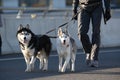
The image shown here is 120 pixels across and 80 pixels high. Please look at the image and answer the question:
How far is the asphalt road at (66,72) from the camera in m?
12.1

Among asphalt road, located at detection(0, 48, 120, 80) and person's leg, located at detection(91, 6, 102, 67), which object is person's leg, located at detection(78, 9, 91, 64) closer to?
person's leg, located at detection(91, 6, 102, 67)

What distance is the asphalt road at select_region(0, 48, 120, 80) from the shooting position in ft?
39.8

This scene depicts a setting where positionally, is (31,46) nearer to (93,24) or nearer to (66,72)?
(66,72)

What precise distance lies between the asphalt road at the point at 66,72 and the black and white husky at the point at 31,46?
A: 269 millimetres

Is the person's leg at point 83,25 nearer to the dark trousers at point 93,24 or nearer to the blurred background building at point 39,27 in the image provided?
the dark trousers at point 93,24

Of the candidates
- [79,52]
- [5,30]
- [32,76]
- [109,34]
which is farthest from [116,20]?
[32,76]

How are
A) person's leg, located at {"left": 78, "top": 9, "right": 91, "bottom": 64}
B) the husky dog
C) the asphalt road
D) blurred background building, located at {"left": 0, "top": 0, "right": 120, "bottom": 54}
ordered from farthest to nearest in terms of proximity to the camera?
1. blurred background building, located at {"left": 0, "top": 0, "right": 120, "bottom": 54}
2. person's leg, located at {"left": 78, "top": 9, "right": 91, "bottom": 64}
3. the husky dog
4. the asphalt road

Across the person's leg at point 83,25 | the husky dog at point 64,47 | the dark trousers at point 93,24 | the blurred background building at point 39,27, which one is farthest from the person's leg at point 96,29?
the blurred background building at point 39,27

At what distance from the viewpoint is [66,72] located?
12953mm

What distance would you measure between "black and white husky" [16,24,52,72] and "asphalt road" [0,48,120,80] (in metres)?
0.27

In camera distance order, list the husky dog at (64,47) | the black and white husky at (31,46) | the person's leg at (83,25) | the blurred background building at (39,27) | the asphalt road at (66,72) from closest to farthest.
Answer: the asphalt road at (66,72) → the husky dog at (64,47) → the black and white husky at (31,46) → the person's leg at (83,25) → the blurred background building at (39,27)

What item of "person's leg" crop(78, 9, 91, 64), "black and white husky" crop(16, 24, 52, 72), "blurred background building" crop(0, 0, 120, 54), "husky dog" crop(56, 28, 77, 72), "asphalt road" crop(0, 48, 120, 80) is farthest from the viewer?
"blurred background building" crop(0, 0, 120, 54)

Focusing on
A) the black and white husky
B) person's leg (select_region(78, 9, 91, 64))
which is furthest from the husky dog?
person's leg (select_region(78, 9, 91, 64))

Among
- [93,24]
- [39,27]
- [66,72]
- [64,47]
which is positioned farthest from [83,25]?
[39,27]
